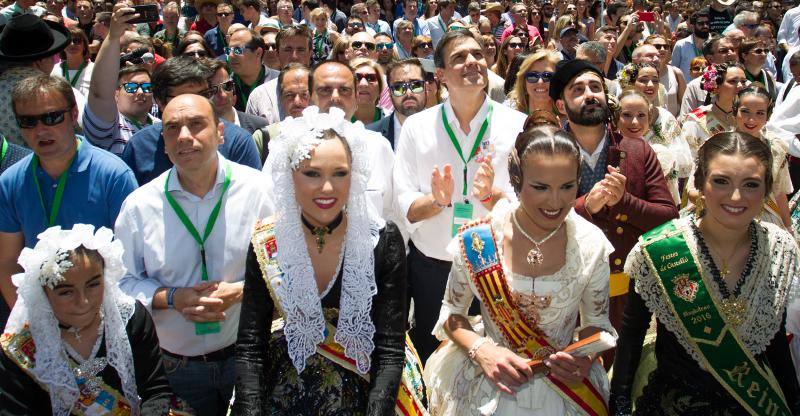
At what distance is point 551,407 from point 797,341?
1113 mm

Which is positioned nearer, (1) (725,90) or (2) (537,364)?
(2) (537,364)

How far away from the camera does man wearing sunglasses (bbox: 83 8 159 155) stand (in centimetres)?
471

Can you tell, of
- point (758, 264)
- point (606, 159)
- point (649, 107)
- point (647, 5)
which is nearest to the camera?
point (758, 264)

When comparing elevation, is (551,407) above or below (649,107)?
below

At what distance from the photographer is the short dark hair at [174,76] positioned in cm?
475

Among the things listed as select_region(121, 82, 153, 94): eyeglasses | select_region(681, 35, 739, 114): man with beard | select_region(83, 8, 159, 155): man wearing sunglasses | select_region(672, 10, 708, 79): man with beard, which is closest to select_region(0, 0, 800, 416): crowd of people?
select_region(83, 8, 159, 155): man wearing sunglasses

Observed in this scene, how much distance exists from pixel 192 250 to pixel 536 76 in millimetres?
3098

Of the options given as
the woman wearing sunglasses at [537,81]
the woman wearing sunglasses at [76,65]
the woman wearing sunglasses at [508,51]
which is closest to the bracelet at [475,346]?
the woman wearing sunglasses at [537,81]

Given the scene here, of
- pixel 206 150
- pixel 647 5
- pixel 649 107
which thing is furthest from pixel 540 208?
pixel 647 5

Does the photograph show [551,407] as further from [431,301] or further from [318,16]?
[318,16]

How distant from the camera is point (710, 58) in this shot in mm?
9062

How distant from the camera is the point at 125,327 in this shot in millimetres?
3098

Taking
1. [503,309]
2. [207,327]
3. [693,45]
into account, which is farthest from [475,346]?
[693,45]

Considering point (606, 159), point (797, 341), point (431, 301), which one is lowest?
point (431, 301)
